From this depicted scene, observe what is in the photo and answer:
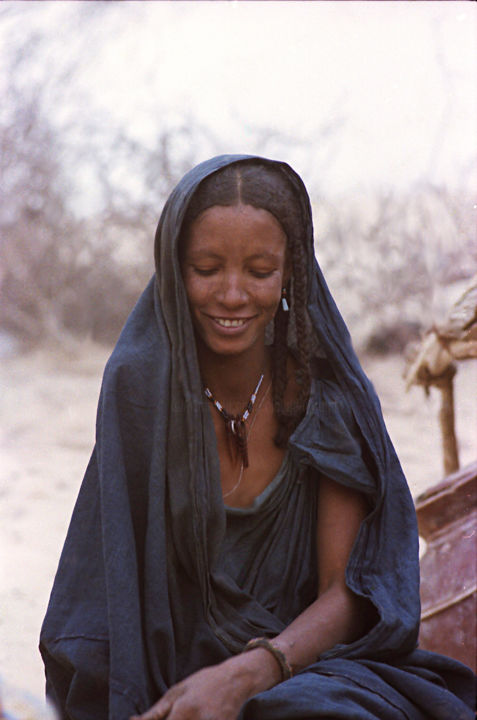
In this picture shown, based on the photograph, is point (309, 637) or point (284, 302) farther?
point (284, 302)

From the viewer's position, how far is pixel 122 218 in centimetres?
401

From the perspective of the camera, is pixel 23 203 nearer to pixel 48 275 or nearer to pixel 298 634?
pixel 48 275

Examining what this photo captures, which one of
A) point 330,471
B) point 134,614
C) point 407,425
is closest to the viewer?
point 134,614

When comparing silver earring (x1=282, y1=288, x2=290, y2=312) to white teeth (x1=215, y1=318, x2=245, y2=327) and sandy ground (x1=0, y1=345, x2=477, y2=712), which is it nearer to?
white teeth (x1=215, y1=318, x2=245, y2=327)

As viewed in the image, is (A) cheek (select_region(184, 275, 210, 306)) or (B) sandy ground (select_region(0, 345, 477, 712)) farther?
(B) sandy ground (select_region(0, 345, 477, 712))

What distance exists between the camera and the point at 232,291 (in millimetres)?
2031

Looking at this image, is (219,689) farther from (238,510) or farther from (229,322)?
(229,322)

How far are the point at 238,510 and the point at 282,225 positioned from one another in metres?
0.60

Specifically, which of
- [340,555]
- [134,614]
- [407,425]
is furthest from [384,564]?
[407,425]

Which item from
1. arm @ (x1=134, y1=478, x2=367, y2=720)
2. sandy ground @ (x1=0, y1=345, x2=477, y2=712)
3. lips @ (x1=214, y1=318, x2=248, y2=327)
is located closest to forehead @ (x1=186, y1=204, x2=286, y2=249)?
lips @ (x1=214, y1=318, x2=248, y2=327)

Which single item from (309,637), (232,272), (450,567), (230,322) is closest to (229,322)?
(230,322)

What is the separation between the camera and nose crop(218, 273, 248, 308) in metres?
2.03

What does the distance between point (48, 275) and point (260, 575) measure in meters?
2.21

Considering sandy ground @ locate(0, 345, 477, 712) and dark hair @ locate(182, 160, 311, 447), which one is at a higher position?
dark hair @ locate(182, 160, 311, 447)
